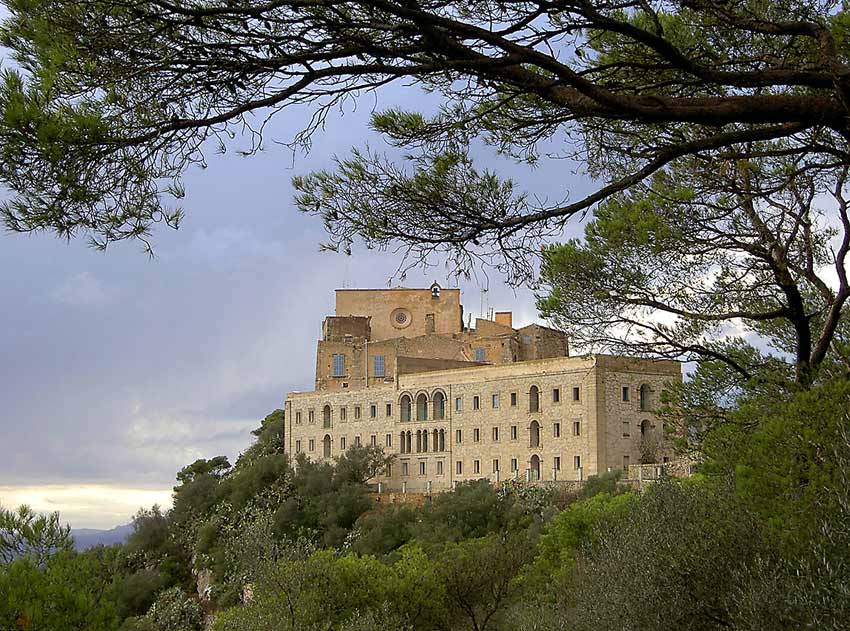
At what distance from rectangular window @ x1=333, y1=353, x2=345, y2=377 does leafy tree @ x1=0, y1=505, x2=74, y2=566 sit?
46945 mm

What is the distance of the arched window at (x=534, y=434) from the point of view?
46938 millimetres

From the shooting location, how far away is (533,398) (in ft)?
155

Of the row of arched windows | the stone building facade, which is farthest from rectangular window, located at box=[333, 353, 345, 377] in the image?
the row of arched windows

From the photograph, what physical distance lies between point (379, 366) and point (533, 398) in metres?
11.9

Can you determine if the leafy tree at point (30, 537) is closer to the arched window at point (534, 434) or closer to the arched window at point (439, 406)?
the arched window at point (534, 434)

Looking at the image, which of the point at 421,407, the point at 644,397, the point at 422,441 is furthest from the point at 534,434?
the point at 421,407

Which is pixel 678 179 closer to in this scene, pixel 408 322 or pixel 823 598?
pixel 823 598

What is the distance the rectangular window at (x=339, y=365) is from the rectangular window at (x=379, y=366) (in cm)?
198

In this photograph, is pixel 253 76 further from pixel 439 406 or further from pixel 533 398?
pixel 439 406

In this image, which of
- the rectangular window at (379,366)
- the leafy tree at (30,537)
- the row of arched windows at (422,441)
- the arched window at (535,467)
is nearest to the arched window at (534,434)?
the arched window at (535,467)

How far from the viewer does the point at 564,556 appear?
87.4 ft

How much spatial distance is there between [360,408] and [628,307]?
42.6 meters

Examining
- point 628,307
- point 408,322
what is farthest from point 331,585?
point 408,322

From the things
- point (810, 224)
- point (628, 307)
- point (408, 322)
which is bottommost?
point (628, 307)
